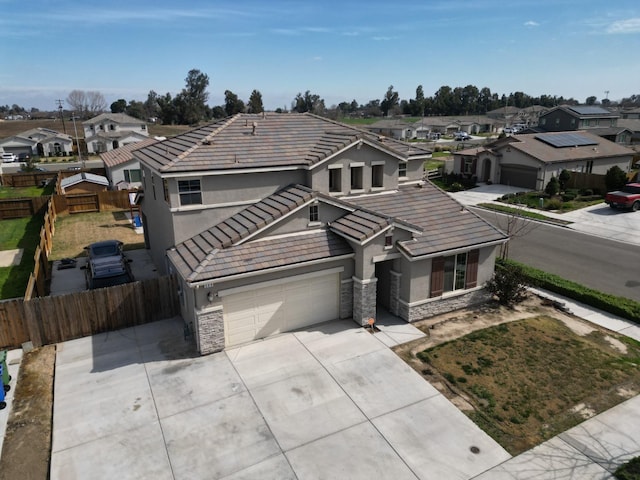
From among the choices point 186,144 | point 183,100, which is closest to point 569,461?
point 186,144

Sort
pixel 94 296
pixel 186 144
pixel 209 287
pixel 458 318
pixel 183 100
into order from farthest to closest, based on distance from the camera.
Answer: pixel 183 100
pixel 186 144
pixel 458 318
pixel 94 296
pixel 209 287

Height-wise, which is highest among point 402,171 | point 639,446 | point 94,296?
point 402,171

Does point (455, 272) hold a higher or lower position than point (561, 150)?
lower

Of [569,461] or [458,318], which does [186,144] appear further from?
[569,461]

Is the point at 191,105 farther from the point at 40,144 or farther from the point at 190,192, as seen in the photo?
the point at 190,192

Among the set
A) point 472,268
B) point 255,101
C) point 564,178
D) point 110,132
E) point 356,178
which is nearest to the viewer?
point 472,268

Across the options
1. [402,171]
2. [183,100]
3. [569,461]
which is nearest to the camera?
[569,461]

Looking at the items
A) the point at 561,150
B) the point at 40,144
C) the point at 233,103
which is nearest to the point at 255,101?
the point at 233,103

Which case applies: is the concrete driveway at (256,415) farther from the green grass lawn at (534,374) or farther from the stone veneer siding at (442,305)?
the stone veneer siding at (442,305)

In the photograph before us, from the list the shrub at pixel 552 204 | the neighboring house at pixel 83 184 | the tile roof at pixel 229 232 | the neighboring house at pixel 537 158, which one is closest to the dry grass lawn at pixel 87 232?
the neighboring house at pixel 83 184
